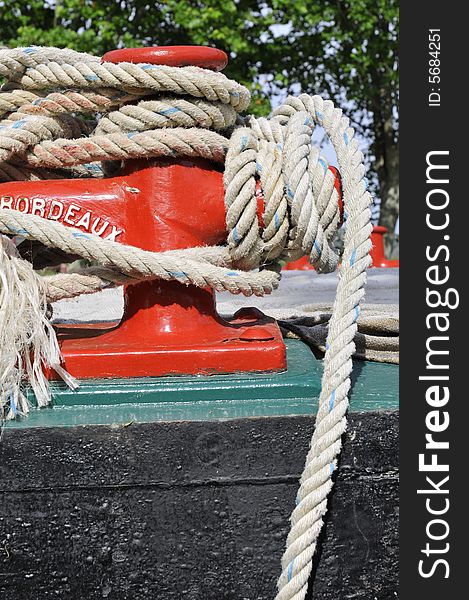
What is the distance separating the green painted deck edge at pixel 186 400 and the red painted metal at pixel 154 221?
6 centimetres

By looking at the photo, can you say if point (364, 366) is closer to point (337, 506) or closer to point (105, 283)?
point (337, 506)

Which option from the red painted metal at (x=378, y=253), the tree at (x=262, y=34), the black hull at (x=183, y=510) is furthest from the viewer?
the tree at (x=262, y=34)

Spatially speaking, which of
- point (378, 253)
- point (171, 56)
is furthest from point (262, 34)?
point (171, 56)

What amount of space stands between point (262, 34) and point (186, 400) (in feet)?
31.2

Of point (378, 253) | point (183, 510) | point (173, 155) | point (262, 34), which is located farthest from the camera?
point (262, 34)

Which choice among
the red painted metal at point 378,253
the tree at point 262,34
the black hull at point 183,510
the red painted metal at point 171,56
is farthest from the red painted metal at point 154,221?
the tree at point 262,34

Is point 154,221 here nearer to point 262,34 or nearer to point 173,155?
point 173,155

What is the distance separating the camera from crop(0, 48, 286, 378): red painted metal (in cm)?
127

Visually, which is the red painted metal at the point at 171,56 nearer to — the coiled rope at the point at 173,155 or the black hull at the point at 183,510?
the coiled rope at the point at 173,155

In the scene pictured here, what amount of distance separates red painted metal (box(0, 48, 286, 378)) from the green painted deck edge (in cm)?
6

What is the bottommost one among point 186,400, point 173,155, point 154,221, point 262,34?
point 186,400

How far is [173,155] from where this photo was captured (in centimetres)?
126

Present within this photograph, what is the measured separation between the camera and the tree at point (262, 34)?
898cm

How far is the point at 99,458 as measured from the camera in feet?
3.68
